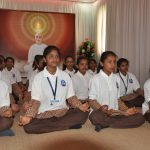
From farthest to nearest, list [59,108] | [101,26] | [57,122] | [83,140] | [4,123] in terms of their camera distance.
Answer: [101,26] < [59,108] < [57,122] < [4,123] < [83,140]

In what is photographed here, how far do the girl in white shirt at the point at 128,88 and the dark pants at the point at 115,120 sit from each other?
3.86 ft

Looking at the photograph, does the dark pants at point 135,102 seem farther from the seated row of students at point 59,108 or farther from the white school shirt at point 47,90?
the white school shirt at point 47,90

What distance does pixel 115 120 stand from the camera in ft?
10.0

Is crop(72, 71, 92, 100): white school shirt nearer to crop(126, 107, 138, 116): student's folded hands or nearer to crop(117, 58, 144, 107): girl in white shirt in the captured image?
crop(117, 58, 144, 107): girl in white shirt

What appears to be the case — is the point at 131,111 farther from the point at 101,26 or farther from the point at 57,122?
the point at 101,26

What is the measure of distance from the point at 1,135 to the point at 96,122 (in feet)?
3.29

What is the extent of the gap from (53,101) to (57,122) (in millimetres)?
233

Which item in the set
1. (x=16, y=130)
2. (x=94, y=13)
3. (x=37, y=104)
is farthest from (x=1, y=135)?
(x=94, y=13)

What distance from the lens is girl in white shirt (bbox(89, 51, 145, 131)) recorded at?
302 cm

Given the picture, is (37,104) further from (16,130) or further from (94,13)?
(94,13)

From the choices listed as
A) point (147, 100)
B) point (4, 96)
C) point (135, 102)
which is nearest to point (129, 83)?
point (135, 102)

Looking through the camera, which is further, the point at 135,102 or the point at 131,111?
the point at 135,102

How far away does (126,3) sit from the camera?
20.2 feet

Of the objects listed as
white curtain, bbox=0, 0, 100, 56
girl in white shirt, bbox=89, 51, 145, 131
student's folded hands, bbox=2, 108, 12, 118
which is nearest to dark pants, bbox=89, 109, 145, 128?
girl in white shirt, bbox=89, 51, 145, 131
